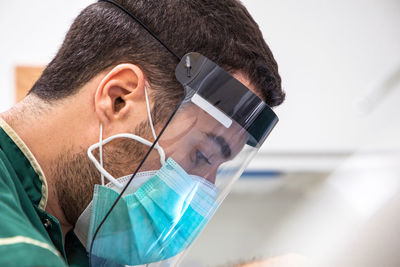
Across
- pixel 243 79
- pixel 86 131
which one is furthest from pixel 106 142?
pixel 243 79

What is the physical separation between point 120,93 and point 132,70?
6 cm

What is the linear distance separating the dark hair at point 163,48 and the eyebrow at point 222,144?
118 millimetres

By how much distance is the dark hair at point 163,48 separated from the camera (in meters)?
0.88

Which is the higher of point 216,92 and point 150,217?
point 216,92

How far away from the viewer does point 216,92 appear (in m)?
0.83

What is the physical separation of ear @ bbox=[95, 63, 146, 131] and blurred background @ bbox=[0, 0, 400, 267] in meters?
1.16

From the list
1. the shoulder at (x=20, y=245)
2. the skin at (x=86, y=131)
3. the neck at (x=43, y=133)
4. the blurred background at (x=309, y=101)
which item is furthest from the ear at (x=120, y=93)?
the blurred background at (x=309, y=101)

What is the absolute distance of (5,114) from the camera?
888 millimetres

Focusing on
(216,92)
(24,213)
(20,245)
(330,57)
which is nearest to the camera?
(20,245)

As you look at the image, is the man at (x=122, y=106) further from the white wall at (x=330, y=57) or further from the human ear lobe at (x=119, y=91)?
the white wall at (x=330, y=57)

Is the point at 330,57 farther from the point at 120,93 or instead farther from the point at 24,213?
the point at 24,213

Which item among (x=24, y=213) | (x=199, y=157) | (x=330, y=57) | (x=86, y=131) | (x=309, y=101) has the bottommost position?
(x=24, y=213)

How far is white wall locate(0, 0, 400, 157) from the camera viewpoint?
6.48 feet

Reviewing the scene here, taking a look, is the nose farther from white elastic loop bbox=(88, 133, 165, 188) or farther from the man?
white elastic loop bbox=(88, 133, 165, 188)
